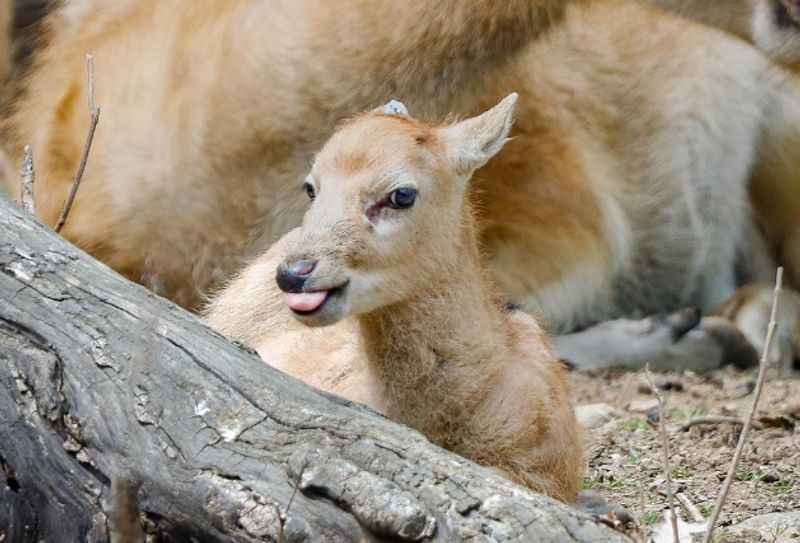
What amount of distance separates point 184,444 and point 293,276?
1.29 ft

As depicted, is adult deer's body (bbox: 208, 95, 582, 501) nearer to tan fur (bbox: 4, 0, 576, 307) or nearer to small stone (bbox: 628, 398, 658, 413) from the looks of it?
tan fur (bbox: 4, 0, 576, 307)

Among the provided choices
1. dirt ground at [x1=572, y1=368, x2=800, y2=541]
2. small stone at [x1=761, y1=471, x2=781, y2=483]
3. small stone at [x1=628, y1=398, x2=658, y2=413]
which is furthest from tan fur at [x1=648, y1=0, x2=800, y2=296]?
small stone at [x1=761, y1=471, x2=781, y2=483]

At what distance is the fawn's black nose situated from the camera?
320 cm

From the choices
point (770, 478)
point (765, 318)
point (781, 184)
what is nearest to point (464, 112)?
point (770, 478)

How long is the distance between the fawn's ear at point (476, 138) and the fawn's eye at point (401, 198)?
166 millimetres

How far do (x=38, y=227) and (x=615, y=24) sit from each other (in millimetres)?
3436

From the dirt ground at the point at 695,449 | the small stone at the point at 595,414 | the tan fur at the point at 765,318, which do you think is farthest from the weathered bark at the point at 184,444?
the tan fur at the point at 765,318

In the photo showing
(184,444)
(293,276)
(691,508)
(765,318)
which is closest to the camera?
(184,444)

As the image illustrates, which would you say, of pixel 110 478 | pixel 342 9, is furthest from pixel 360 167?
pixel 342 9

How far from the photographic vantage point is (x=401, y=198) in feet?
11.2

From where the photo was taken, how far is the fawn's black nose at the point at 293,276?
3195 millimetres

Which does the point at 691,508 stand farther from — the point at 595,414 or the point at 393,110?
the point at 595,414

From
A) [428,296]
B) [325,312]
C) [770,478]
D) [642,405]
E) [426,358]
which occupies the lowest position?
[642,405]

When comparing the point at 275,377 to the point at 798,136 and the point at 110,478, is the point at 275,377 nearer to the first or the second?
the point at 110,478
